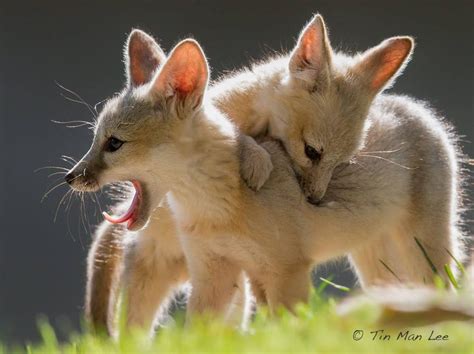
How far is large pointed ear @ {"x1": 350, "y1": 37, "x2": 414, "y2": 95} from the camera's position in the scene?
503cm

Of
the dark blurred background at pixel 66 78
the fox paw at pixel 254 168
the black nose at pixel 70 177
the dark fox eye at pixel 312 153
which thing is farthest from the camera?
the dark blurred background at pixel 66 78

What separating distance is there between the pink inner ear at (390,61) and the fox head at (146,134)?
1.05 metres

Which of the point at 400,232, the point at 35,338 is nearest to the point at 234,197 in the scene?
the point at 400,232

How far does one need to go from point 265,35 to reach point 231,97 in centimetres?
287

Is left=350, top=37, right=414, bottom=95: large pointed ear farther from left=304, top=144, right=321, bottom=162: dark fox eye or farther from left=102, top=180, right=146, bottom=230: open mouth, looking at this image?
left=102, top=180, right=146, bottom=230: open mouth

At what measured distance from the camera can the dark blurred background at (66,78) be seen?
26.1ft

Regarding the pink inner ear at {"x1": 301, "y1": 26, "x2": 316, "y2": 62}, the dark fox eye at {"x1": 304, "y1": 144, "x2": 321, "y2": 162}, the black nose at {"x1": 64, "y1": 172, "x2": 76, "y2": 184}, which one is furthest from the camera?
the pink inner ear at {"x1": 301, "y1": 26, "x2": 316, "y2": 62}

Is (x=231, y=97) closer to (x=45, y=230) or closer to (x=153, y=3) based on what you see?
(x=153, y=3)

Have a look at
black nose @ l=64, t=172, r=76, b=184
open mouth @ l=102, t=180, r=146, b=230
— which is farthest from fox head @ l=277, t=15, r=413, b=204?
black nose @ l=64, t=172, r=76, b=184

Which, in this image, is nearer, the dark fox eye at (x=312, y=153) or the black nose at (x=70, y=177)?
the black nose at (x=70, y=177)

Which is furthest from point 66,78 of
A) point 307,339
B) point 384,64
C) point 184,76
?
point 307,339

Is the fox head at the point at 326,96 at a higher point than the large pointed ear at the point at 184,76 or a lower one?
lower

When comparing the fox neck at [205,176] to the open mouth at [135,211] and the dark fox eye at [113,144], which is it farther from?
the dark fox eye at [113,144]

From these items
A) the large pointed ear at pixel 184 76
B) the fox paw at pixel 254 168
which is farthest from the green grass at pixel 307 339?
the large pointed ear at pixel 184 76
